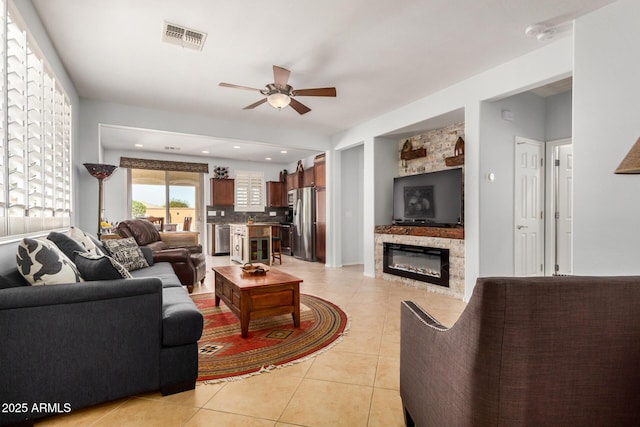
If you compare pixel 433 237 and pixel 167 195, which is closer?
pixel 433 237

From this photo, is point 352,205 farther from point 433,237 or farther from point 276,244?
point 433,237

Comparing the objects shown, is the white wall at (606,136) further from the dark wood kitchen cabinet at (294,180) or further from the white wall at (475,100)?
the dark wood kitchen cabinet at (294,180)

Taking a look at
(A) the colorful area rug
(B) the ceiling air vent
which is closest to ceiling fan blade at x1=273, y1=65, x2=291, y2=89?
(B) the ceiling air vent

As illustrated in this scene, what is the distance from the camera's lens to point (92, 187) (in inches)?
172

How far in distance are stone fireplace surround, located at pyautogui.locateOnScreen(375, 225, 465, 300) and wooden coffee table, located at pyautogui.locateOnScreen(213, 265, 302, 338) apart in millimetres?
2222

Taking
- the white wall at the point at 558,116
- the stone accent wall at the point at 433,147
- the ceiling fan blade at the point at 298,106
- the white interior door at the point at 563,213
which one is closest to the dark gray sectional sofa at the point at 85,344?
the ceiling fan blade at the point at 298,106

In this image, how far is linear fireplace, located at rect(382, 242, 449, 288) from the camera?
425 centimetres

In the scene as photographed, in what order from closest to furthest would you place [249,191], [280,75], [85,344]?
[85,344] < [280,75] < [249,191]

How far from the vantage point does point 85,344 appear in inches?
65.1

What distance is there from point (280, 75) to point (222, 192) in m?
5.79

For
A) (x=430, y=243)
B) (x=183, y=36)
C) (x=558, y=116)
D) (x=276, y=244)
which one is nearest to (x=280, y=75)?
(x=183, y=36)

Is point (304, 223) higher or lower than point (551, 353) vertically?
higher

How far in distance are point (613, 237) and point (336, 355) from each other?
7.62 ft

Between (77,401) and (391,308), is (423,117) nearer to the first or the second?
(391,308)
